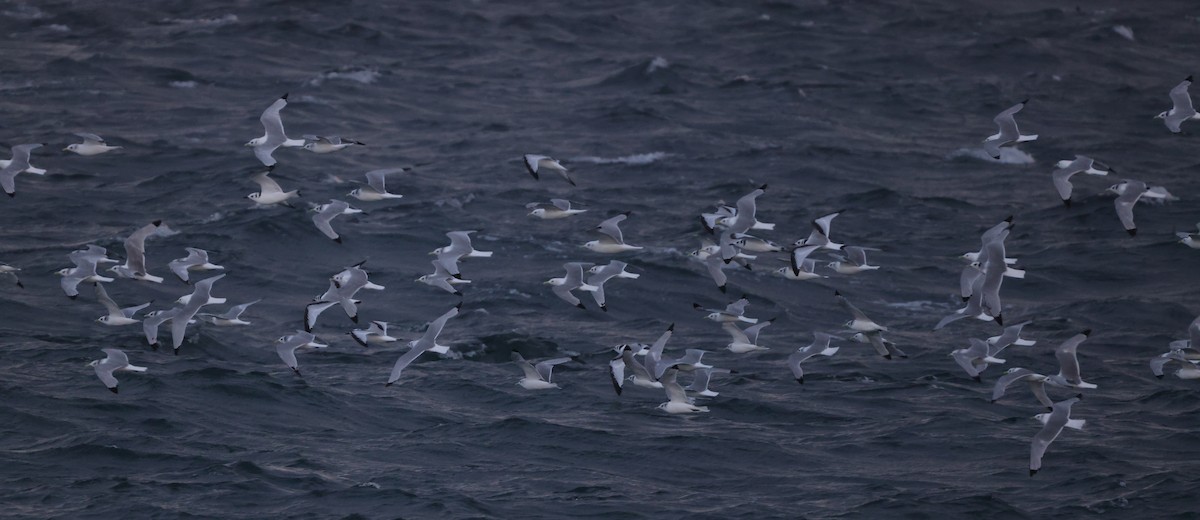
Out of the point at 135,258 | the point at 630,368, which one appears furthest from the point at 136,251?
the point at 630,368

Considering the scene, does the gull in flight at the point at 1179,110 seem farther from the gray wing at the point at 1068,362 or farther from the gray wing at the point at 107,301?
the gray wing at the point at 107,301

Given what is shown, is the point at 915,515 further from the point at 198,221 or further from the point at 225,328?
the point at 198,221

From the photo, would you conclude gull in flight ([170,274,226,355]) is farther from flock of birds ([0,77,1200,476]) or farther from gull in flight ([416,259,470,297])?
gull in flight ([416,259,470,297])

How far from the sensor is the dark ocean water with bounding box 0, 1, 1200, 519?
67.9 ft

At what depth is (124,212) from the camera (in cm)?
3091

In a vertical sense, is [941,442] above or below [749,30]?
above

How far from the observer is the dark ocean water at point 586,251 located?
2069 cm

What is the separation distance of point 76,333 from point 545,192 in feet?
36.6

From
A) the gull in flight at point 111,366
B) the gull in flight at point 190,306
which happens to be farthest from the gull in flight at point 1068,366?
the gull in flight at point 111,366

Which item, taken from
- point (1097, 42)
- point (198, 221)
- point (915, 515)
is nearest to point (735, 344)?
point (915, 515)

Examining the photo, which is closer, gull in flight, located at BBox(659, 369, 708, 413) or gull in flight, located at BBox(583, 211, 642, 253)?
gull in flight, located at BBox(659, 369, 708, 413)

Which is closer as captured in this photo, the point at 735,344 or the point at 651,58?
the point at 735,344

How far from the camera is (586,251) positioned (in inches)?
1168

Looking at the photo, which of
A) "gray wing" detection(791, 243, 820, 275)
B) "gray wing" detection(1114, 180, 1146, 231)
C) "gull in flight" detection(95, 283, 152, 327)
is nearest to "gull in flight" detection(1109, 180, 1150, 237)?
"gray wing" detection(1114, 180, 1146, 231)
